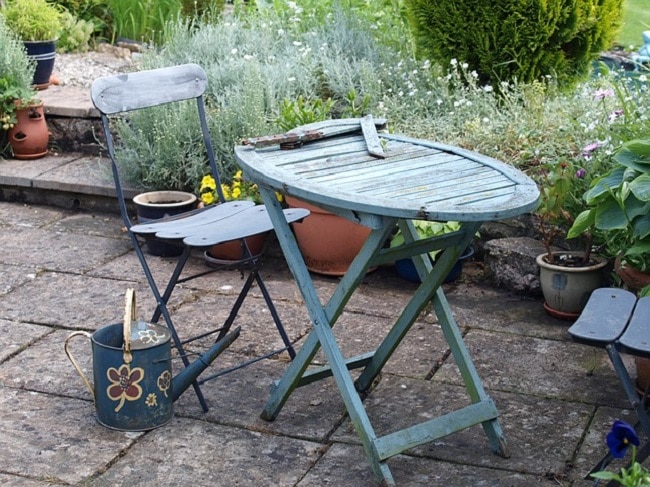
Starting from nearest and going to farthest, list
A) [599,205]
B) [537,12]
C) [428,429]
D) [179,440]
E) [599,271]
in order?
1. [428,429]
2. [179,440]
3. [599,205]
4. [599,271]
5. [537,12]

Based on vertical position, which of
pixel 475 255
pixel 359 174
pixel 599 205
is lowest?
pixel 475 255

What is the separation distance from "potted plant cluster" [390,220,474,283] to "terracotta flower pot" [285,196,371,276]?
22 cm

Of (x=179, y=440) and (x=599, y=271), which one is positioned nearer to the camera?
(x=179, y=440)

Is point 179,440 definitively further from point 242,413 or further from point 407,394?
point 407,394

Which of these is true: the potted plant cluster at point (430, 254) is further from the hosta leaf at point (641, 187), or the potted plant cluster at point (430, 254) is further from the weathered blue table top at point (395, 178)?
the hosta leaf at point (641, 187)

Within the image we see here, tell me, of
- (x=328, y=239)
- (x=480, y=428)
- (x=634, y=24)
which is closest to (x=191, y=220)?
(x=328, y=239)

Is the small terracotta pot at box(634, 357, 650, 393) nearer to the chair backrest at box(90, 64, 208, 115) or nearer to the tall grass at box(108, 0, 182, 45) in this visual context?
the chair backrest at box(90, 64, 208, 115)

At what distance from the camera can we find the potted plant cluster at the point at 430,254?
203 inches

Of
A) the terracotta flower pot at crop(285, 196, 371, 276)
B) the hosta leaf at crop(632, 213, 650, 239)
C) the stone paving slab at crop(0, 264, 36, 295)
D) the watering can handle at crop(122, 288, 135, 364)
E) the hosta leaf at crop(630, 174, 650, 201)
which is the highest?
the hosta leaf at crop(630, 174, 650, 201)

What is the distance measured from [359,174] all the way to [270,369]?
115 cm

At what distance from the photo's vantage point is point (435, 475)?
3.49m

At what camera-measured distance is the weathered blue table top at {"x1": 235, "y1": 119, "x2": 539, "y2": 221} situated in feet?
10.2

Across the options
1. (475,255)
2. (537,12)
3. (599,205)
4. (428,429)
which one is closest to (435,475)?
(428,429)

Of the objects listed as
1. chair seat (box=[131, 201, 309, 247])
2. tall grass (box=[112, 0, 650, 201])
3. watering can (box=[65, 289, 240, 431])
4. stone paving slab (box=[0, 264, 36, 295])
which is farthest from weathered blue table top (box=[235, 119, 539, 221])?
stone paving slab (box=[0, 264, 36, 295])
